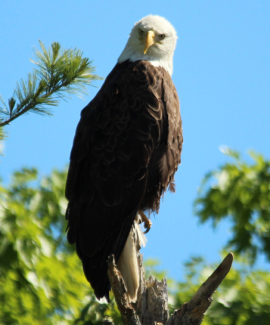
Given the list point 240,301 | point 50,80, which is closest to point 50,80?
point 50,80

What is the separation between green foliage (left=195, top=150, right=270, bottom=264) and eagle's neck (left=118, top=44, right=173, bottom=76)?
2056 millimetres

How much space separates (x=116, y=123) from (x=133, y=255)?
3.55ft

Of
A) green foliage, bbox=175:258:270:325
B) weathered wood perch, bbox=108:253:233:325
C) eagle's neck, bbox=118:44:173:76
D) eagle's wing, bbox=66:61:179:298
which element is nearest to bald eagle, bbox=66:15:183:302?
eagle's wing, bbox=66:61:179:298

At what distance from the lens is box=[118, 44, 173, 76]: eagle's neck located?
4.45 m

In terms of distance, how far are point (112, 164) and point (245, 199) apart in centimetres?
275

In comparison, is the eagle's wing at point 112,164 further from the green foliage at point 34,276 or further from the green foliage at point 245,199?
the green foliage at point 245,199

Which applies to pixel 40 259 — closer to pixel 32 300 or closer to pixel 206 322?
pixel 32 300

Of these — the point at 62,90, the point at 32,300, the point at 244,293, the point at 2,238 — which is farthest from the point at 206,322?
the point at 62,90

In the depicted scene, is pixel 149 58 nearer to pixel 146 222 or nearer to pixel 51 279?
pixel 146 222

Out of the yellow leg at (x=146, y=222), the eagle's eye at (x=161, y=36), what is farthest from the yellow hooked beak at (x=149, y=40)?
the yellow leg at (x=146, y=222)

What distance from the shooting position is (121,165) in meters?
3.98

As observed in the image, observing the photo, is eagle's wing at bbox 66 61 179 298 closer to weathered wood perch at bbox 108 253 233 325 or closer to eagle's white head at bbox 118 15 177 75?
eagle's white head at bbox 118 15 177 75

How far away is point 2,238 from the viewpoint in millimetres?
4039

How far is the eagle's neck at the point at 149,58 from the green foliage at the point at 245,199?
2056mm
